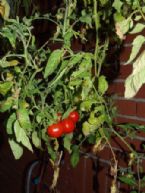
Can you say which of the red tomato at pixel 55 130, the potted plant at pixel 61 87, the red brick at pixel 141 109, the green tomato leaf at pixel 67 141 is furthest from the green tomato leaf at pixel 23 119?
the red brick at pixel 141 109

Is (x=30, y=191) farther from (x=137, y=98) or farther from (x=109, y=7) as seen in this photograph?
(x=109, y=7)

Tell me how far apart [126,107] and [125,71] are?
0.18 m

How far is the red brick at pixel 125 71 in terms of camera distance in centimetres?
170

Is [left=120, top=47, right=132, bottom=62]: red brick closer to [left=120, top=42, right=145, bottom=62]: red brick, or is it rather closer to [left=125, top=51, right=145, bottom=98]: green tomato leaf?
[left=120, top=42, right=145, bottom=62]: red brick

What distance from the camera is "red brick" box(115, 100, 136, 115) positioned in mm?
1699

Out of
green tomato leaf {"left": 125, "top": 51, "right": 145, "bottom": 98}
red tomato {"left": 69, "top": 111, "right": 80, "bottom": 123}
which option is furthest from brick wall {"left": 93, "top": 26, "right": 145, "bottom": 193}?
green tomato leaf {"left": 125, "top": 51, "right": 145, "bottom": 98}

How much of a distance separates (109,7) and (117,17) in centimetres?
35

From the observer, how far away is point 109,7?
57.4 inches

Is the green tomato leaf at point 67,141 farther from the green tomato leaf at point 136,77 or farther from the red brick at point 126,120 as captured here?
the green tomato leaf at point 136,77

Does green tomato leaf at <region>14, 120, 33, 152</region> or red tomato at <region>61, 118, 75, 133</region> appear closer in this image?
green tomato leaf at <region>14, 120, 33, 152</region>

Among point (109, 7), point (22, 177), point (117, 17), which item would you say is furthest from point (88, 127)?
point (22, 177)

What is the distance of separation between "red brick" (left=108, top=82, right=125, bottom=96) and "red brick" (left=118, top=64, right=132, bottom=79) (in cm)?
4

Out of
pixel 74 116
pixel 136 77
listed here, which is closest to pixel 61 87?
pixel 74 116

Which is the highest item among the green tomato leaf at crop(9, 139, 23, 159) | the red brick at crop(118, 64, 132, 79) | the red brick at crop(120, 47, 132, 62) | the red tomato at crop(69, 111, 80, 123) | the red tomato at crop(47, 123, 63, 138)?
the red brick at crop(120, 47, 132, 62)
